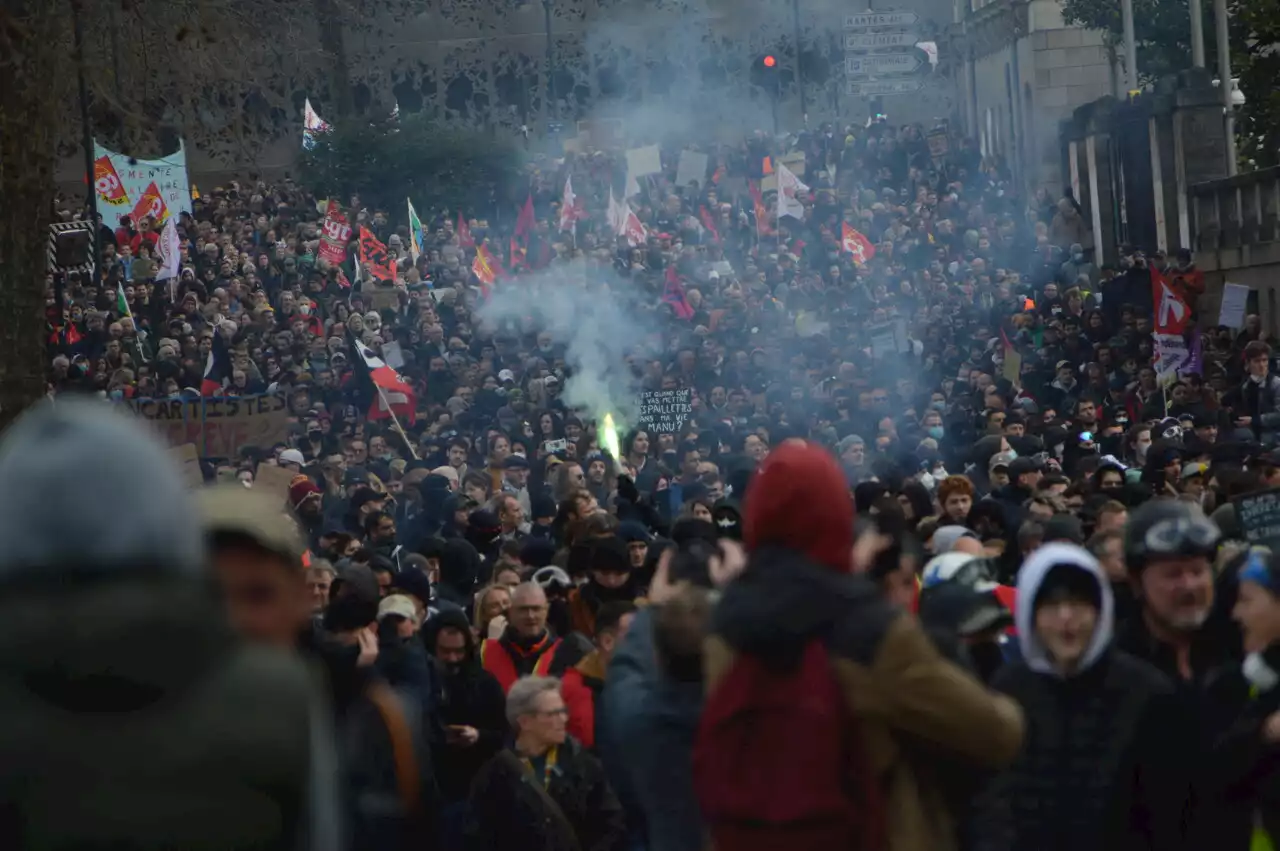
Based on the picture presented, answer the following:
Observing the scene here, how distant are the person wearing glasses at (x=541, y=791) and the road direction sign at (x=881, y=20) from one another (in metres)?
28.6

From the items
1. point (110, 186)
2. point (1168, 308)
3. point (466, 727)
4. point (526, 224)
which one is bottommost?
point (466, 727)

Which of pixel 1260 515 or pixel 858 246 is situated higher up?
pixel 858 246

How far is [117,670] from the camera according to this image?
7.43 ft

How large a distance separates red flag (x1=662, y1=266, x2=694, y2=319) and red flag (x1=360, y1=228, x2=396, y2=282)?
5832mm

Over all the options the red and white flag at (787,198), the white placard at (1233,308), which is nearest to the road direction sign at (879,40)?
the red and white flag at (787,198)

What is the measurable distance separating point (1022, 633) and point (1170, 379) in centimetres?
1442

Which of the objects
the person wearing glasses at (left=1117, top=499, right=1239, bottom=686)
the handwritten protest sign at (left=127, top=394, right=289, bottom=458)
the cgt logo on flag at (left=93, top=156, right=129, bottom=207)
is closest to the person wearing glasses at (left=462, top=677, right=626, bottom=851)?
the person wearing glasses at (left=1117, top=499, right=1239, bottom=686)

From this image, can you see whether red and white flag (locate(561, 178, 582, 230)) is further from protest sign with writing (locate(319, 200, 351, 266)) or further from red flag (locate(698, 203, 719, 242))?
protest sign with writing (locate(319, 200, 351, 266))

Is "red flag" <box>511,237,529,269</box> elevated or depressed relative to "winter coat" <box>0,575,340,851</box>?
elevated

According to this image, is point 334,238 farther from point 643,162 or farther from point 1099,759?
point 1099,759

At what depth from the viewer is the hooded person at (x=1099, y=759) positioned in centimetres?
450

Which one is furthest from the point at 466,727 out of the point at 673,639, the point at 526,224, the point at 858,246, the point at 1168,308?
the point at 526,224

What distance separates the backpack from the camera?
3850 mm

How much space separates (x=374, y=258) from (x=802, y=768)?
29.9m
